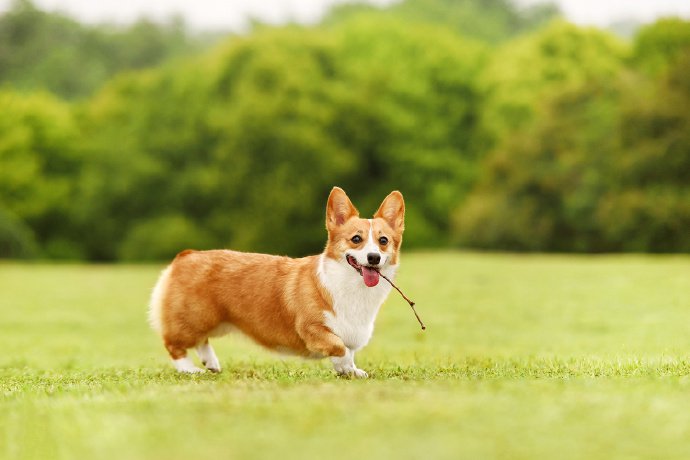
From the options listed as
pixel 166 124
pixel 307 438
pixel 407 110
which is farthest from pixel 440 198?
pixel 307 438

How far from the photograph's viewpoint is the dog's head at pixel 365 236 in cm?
682

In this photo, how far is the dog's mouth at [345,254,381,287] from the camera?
6.89m

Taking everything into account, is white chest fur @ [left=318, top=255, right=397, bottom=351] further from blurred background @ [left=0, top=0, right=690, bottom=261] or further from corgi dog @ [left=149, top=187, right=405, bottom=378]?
blurred background @ [left=0, top=0, right=690, bottom=261]

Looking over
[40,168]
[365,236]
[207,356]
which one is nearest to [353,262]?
[365,236]

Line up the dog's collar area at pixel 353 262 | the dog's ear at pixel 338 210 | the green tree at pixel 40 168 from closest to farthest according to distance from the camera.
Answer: the dog's collar area at pixel 353 262 < the dog's ear at pixel 338 210 < the green tree at pixel 40 168

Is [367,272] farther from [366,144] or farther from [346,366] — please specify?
[366,144]

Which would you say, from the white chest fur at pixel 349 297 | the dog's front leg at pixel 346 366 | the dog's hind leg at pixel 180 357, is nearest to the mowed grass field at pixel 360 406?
the dog's front leg at pixel 346 366

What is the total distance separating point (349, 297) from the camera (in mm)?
7039

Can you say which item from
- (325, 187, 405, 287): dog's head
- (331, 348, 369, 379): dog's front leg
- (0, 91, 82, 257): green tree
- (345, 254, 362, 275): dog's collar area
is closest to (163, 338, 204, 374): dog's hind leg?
(331, 348, 369, 379): dog's front leg

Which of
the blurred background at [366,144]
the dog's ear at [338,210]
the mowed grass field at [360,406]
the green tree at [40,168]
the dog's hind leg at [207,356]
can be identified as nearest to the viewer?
the mowed grass field at [360,406]

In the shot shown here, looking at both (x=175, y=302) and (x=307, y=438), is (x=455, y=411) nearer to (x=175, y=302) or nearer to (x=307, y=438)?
(x=307, y=438)

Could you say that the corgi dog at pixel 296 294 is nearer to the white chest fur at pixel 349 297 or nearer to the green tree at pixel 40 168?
the white chest fur at pixel 349 297

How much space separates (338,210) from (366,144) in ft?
131

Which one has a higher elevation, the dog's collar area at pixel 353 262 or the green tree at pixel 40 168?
the dog's collar area at pixel 353 262
